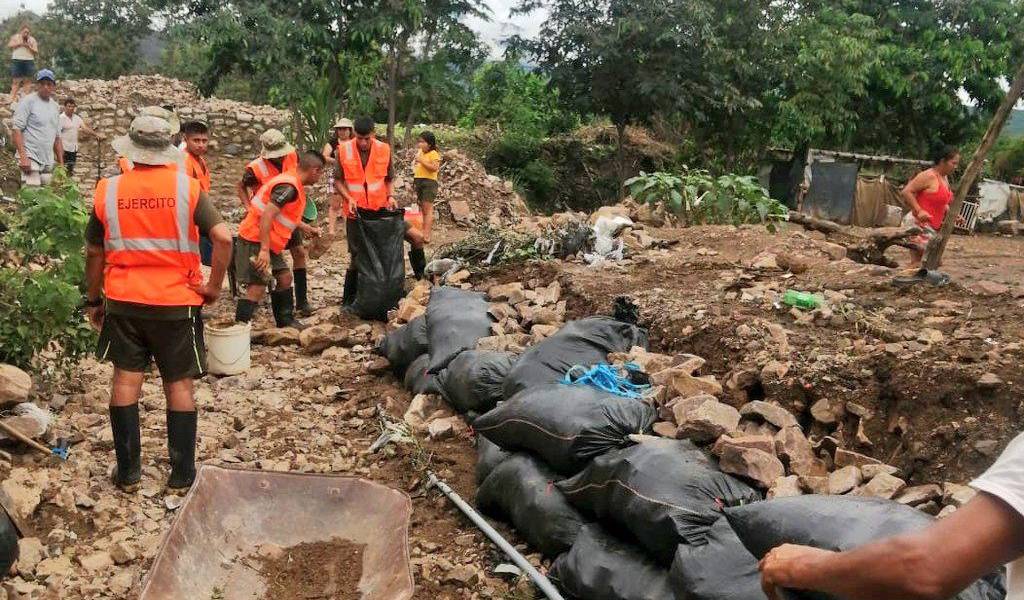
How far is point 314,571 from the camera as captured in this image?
2922mm

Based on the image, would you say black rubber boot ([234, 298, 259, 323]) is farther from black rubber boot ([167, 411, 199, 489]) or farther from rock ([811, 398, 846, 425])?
rock ([811, 398, 846, 425])

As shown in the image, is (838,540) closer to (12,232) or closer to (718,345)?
(718,345)

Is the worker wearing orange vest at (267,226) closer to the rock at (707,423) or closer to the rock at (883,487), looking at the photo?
the rock at (707,423)

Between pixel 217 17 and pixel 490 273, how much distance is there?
21.8ft

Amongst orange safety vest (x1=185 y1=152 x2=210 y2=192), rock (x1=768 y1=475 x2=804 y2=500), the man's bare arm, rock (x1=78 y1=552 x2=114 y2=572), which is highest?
orange safety vest (x1=185 y1=152 x2=210 y2=192)

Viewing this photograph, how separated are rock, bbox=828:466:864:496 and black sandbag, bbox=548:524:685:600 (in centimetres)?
59

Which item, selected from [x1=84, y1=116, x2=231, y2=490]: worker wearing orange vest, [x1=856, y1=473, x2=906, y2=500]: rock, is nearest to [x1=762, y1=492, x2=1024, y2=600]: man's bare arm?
[x1=856, y1=473, x2=906, y2=500]: rock

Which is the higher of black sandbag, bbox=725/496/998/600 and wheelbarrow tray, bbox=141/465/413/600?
black sandbag, bbox=725/496/998/600

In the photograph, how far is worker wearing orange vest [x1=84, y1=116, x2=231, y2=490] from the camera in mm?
3377

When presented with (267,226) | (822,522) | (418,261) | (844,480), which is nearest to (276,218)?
(267,226)

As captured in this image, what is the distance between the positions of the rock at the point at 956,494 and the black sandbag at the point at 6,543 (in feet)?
9.06

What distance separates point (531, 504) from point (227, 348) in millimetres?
2580

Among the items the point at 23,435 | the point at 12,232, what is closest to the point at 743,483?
the point at 23,435

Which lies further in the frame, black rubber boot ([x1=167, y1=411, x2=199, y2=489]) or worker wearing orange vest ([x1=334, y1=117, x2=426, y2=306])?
worker wearing orange vest ([x1=334, y1=117, x2=426, y2=306])
